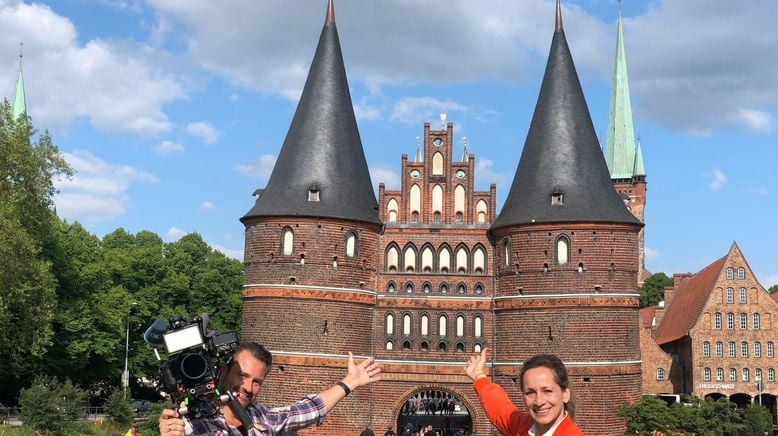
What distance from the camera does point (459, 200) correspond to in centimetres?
3425

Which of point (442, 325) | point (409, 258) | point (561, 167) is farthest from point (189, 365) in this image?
point (409, 258)

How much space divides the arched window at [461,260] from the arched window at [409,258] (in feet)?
4.97

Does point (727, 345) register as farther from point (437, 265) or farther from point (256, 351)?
point (256, 351)

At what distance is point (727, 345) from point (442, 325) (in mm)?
19812

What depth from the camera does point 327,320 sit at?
3186 centimetres

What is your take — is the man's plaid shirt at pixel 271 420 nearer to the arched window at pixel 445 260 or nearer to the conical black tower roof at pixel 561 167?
the conical black tower roof at pixel 561 167

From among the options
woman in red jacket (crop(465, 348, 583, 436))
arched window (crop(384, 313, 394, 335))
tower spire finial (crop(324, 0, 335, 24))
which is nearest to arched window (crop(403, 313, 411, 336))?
arched window (crop(384, 313, 394, 335))

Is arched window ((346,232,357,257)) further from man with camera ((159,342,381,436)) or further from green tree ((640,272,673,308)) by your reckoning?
green tree ((640,272,673,308))

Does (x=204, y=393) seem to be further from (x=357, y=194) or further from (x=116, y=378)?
(x=116, y=378)

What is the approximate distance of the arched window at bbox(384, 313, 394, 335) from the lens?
33531 mm

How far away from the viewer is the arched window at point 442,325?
3353cm

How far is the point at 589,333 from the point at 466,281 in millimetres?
4689

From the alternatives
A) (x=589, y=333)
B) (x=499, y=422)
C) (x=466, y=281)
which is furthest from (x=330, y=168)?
(x=499, y=422)

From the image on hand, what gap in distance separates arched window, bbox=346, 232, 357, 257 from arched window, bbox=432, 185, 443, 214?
3089 mm
